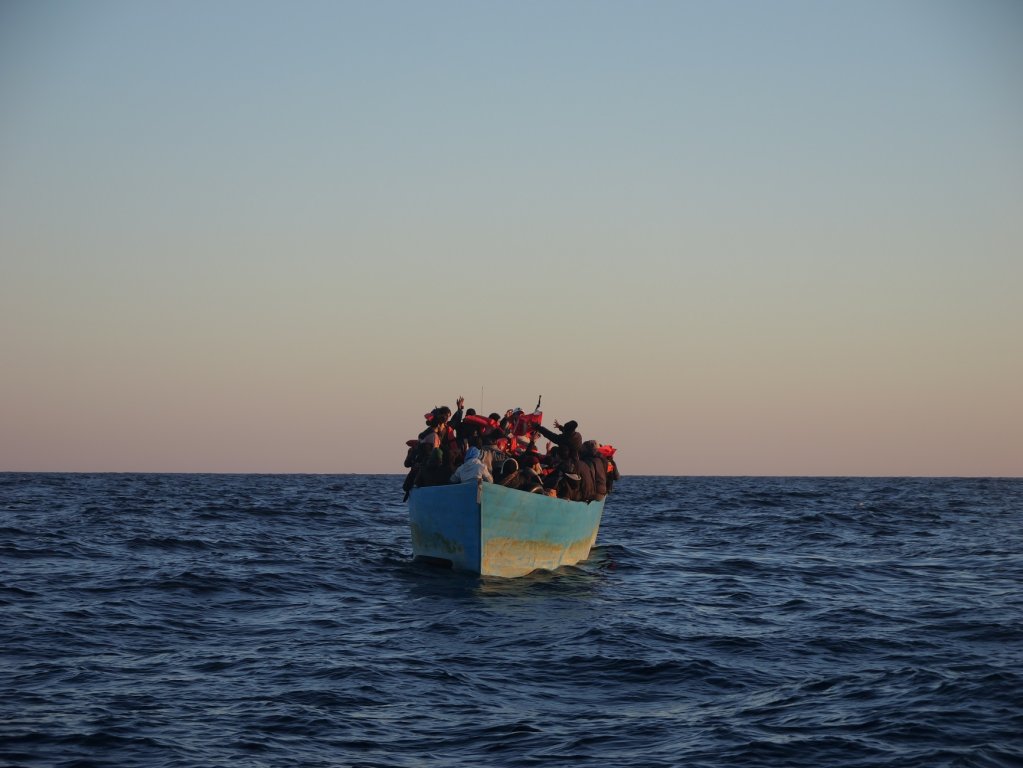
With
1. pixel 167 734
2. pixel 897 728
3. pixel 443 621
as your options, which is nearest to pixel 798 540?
pixel 443 621

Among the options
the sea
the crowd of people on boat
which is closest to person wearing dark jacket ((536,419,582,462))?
the crowd of people on boat

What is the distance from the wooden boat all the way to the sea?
1.13 ft

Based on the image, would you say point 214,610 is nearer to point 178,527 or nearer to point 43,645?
point 43,645

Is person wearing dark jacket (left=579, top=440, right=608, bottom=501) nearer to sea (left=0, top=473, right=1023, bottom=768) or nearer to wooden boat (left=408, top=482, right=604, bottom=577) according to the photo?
sea (left=0, top=473, right=1023, bottom=768)

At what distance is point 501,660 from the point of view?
1084 centimetres

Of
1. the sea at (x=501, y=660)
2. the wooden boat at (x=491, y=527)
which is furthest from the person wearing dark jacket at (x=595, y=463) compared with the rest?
the wooden boat at (x=491, y=527)

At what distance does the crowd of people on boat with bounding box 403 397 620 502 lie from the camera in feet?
57.4

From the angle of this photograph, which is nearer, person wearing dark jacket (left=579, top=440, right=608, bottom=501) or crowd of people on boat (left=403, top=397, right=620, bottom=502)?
crowd of people on boat (left=403, top=397, right=620, bottom=502)

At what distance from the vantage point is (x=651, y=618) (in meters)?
13.8

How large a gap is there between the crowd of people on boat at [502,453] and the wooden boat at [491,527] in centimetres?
49

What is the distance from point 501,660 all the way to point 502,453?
7.05 m

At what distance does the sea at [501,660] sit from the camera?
7.76 metres

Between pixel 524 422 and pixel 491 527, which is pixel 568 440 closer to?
pixel 524 422

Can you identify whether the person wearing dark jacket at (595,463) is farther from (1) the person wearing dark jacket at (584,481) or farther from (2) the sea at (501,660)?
(2) the sea at (501,660)
